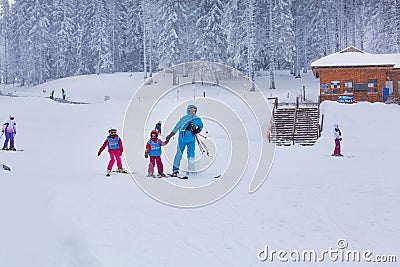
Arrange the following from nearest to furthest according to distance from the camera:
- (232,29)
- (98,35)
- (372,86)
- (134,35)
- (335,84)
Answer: (372,86) < (335,84) < (232,29) < (98,35) < (134,35)

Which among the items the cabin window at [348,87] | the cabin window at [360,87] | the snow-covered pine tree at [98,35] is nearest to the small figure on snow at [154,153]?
the cabin window at [348,87]

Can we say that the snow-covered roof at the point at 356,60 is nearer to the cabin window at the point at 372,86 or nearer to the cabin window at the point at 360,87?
the cabin window at the point at 372,86

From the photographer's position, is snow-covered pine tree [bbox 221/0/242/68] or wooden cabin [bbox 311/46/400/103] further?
snow-covered pine tree [bbox 221/0/242/68]

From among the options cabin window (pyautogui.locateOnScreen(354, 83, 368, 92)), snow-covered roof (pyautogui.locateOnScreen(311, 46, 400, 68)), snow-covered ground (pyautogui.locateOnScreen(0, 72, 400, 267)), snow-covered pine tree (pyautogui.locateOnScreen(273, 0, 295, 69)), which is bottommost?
snow-covered ground (pyautogui.locateOnScreen(0, 72, 400, 267))

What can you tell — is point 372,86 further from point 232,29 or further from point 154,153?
point 154,153

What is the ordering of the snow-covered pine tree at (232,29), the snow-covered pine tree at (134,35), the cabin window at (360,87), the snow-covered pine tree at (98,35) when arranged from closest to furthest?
the cabin window at (360,87)
the snow-covered pine tree at (232,29)
the snow-covered pine tree at (98,35)
the snow-covered pine tree at (134,35)

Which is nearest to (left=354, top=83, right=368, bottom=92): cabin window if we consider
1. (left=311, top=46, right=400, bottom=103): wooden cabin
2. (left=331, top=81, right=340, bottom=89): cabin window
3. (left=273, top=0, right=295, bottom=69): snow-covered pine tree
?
(left=311, top=46, right=400, bottom=103): wooden cabin

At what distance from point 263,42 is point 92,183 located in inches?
1506

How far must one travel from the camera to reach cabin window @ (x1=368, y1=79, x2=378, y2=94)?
102 feet

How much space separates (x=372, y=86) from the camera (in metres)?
31.2

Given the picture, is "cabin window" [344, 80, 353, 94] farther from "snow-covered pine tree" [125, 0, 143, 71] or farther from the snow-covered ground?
"snow-covered pine tree" [125, 0, 143, 71]

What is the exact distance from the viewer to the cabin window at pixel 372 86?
31.1 meters

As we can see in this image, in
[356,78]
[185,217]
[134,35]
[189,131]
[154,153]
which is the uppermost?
[134,35]

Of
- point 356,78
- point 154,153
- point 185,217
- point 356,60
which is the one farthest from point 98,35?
point 185,217
